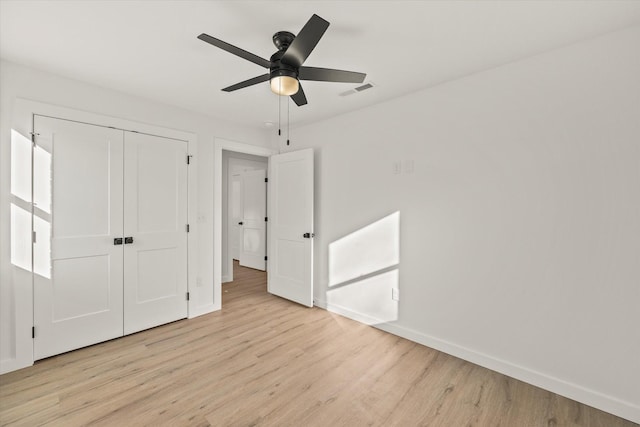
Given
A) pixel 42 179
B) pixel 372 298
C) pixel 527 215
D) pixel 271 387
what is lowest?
pixel 271 387

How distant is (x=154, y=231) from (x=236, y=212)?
3377 millimetres

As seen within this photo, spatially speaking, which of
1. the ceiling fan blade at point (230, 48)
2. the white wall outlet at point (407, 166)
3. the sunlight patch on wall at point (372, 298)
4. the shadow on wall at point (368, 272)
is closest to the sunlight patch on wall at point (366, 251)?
the shadow on wall at point (368, 272)

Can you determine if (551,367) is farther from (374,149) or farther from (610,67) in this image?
(374,149)

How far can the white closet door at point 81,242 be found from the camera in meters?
2.39

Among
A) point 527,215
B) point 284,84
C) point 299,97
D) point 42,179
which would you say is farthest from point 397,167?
point 42,179

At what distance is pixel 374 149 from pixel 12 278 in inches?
138

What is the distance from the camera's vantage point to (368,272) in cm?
315

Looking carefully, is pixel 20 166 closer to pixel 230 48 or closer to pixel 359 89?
pixel 230 48

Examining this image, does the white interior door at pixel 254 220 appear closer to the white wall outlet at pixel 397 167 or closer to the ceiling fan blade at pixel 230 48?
the white wall outlet at pixel 397 167

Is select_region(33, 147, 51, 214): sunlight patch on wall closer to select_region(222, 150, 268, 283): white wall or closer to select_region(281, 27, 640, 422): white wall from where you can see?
select_region(222, 150, 268, 283): white wall

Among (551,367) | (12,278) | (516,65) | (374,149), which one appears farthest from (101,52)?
(551,367)

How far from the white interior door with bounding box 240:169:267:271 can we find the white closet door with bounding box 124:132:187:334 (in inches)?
97.6

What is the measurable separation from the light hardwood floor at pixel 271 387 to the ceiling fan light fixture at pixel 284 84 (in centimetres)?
212

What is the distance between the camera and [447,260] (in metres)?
2.55
